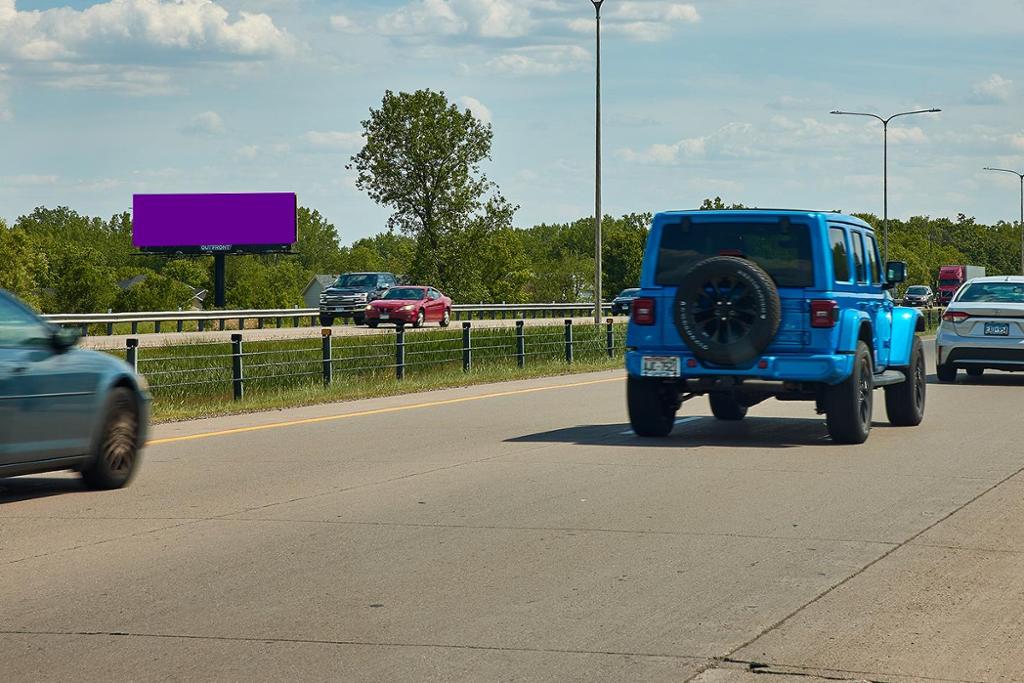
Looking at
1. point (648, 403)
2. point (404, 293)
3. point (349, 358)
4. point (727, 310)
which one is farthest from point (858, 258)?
point (404, 293)

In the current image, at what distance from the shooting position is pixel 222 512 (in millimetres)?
11117

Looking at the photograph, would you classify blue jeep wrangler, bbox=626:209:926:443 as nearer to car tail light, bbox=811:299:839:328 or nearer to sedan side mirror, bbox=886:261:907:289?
car tail light, bbox=811:299:839:328

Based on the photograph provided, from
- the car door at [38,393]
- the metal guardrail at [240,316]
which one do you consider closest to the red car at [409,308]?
the metal guardrail at [240,316]

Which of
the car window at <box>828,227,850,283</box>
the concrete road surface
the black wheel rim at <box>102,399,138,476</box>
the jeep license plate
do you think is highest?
the car window at <box>828,227,850,283</box>

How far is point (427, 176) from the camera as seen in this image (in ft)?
Result: 321

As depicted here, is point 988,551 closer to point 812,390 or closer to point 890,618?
point 890,618

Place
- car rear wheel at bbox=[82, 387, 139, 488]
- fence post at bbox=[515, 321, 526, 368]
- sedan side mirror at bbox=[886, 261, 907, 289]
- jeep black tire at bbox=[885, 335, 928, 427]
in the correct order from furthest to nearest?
fence post at bbox=[515, 321, 526, 368] → jeep black tire at bbox=[885, 335, 928, 427] → sedan side mirror at bbox=[886, 261, 907, 289] → car rear wheel at bbox=[82, 387, 139, 488]

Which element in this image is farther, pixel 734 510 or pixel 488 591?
pixel 734 510

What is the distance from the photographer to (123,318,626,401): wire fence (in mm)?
25078

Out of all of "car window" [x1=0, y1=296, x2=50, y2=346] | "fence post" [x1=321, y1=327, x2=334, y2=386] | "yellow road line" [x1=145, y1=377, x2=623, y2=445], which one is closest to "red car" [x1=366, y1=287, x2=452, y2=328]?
"yellow road line" [x1=145, y1=377, x2=623, y2=445]

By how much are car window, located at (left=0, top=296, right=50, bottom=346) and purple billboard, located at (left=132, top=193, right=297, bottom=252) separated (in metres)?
69.7

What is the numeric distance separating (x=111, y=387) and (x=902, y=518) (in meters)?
5.83

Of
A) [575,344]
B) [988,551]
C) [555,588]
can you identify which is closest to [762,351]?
[988,551]

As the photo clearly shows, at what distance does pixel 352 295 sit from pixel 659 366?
45712 millimetres
